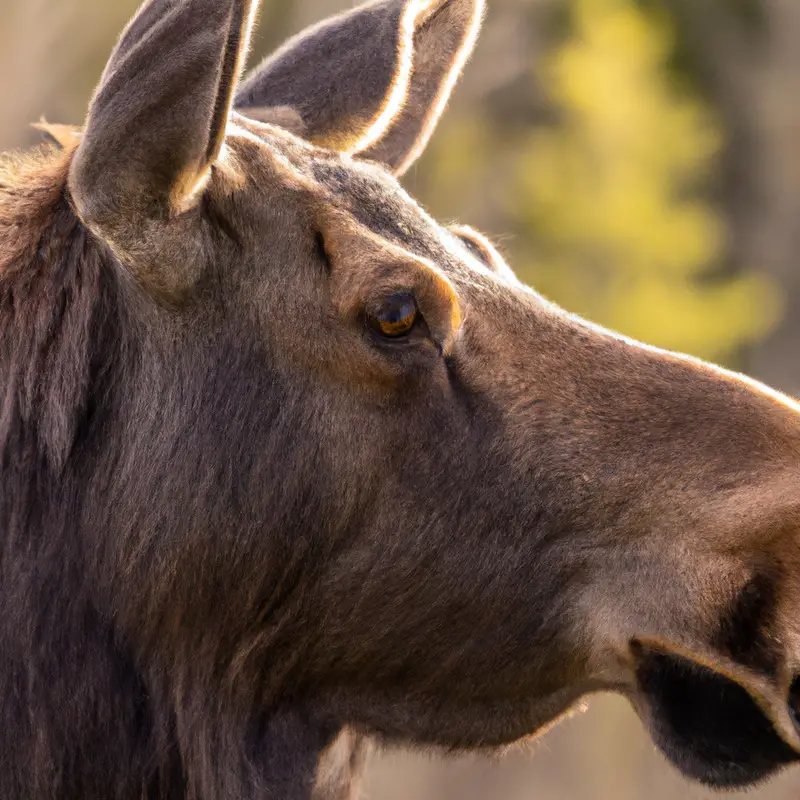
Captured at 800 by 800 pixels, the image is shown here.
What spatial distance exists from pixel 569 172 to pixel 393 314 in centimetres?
1005

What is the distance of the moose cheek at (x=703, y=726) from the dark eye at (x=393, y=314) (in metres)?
0.89

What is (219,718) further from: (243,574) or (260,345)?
(260,345)

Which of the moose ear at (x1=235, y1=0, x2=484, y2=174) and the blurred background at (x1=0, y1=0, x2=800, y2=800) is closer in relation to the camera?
the moose ear at (x1=235, y1=0, x2=484, y2=174)

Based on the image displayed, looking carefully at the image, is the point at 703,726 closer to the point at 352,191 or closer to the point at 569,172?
the point at 352,191

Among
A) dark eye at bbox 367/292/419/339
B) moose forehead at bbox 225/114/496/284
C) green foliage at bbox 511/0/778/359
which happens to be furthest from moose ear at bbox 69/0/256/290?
green foliage at bbox 511/0/778/359

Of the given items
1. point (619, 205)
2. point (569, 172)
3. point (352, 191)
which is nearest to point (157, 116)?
point (352, 191)

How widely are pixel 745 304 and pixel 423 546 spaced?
10.6m

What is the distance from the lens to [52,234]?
3336mm

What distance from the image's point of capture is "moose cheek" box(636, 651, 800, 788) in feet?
9.95

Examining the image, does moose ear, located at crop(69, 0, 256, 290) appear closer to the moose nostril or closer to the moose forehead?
the moose forehead

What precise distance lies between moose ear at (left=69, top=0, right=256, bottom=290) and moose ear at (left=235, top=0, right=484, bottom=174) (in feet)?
2.97

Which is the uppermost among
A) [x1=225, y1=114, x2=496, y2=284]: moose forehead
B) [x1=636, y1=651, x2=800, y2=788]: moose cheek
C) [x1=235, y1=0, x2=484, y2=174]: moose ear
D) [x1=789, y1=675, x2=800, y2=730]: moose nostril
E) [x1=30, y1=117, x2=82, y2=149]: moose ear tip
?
[x1=235, y1=0, x2=484, y2=174]: moose ear

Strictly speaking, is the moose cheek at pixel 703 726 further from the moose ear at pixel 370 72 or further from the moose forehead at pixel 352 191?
the moose ear at pixel 370 72

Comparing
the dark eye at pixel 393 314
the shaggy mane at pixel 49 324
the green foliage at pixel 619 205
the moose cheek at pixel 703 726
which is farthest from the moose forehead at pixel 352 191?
the green foliage at pixel 619 205
